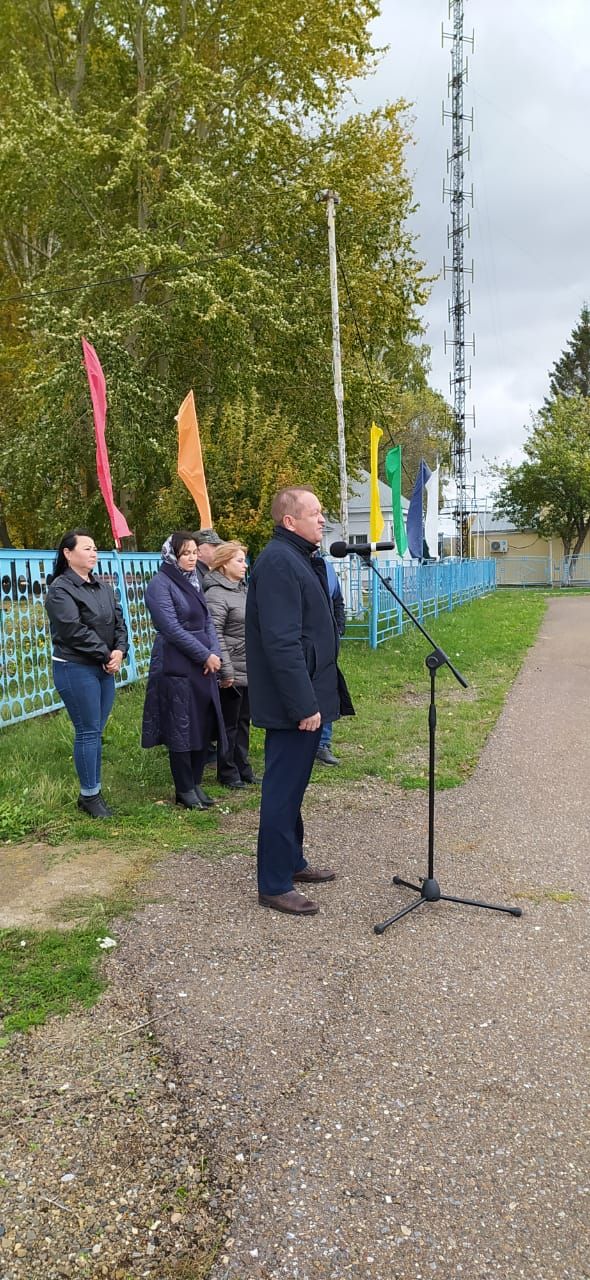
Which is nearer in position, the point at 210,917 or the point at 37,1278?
the point at 37,1278

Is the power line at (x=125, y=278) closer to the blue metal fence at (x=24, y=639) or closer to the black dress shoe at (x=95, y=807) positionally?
the blue metal fence at (x=24, y=639)

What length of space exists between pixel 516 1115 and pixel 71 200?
19.5 m

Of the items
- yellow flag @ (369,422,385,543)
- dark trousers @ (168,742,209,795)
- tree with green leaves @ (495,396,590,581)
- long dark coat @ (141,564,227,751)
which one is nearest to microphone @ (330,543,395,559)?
long dark coat @ (141,564,227,751)

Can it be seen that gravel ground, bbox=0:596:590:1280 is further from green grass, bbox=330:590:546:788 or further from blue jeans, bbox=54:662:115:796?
green grass, bbox=330:590:546:788

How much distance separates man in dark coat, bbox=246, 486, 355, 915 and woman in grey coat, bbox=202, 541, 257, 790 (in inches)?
78.4

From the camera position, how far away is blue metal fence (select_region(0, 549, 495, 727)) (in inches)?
284

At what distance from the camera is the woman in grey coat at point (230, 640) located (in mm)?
6035

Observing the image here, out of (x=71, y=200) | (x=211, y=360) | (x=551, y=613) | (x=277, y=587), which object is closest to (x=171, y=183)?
(x=71, y=200)

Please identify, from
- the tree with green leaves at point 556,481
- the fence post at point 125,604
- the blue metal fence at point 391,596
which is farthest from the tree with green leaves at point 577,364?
the fence post at point 125,604

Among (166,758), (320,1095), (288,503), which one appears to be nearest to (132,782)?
(166,758)

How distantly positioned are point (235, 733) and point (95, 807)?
122 centimetres

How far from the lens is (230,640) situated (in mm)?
6098

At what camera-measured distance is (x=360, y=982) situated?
330 cm

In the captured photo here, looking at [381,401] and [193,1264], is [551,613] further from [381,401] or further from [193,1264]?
[193,1264]
